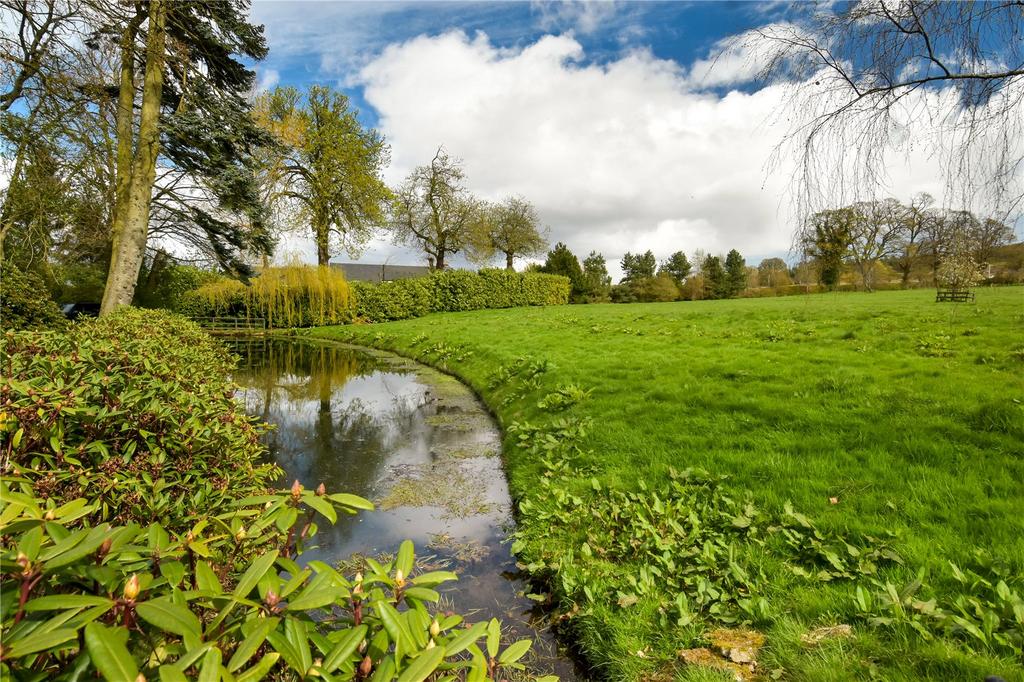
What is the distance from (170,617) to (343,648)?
1.23 feet

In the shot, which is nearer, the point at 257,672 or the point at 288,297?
the point at 257,672

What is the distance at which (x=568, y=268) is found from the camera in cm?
4959

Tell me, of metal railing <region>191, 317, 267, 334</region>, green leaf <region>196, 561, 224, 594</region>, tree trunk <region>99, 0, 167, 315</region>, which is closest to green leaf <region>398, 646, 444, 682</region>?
green leaf <region>196, 561, 224, 594</region>

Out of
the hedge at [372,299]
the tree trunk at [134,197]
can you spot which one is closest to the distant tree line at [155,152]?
the tree trunk at [134,197]

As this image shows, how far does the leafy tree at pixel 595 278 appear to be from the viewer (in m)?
49.4

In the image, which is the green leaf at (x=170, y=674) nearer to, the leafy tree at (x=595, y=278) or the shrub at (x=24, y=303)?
the shrub at (x=24, y=303)

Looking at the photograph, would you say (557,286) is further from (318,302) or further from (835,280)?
(835,280)

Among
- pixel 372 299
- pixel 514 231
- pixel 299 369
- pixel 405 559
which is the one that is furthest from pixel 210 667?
pixel 514 231

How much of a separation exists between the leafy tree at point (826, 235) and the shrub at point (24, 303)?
9.25 metres

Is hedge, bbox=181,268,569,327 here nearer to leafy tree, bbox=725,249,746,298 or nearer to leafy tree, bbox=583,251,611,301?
leafy tree, bbox=583,251,611,301

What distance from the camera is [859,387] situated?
614 cm

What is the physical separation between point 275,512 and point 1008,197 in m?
4.79

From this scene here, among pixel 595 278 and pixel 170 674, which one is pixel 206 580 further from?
pixel 595 278

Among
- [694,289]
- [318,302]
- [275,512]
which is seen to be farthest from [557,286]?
[275,512]
